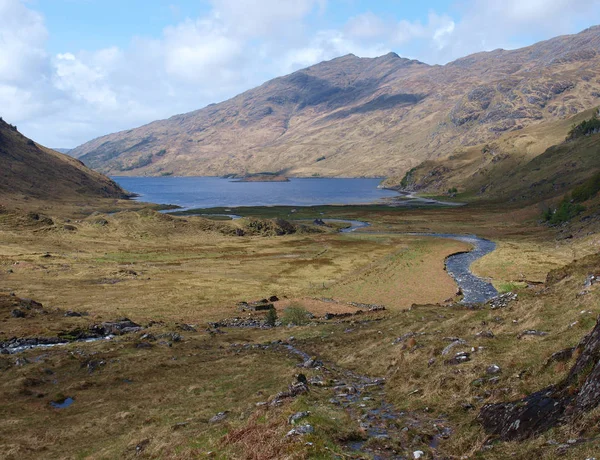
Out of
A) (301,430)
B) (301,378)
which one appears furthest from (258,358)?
(301,430)

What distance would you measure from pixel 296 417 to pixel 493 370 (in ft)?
32.1

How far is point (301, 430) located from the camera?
15.9 meters

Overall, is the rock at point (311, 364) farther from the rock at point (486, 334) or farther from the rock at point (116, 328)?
the rock at point (116, 328)

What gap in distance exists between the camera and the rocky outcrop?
13328mm

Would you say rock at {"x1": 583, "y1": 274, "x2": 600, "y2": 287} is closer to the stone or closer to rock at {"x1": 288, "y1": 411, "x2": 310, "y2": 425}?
the stone

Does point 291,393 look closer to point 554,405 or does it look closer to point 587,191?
point 554,405

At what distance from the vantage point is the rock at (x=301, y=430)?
15.6 meters

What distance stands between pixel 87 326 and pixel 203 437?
33.8 metres

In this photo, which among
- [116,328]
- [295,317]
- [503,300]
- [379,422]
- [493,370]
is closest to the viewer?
[379,422]

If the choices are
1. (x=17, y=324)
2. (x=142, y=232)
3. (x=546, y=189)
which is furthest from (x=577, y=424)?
(x=546, y=189)

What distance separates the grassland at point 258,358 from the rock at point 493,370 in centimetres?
40

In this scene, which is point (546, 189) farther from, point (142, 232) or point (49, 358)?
point (49, 358)

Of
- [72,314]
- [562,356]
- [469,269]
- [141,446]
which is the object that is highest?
[562,356]

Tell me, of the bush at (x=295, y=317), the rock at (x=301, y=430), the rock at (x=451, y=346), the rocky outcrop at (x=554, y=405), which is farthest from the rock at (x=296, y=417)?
the bush at (x=295, y=317)
